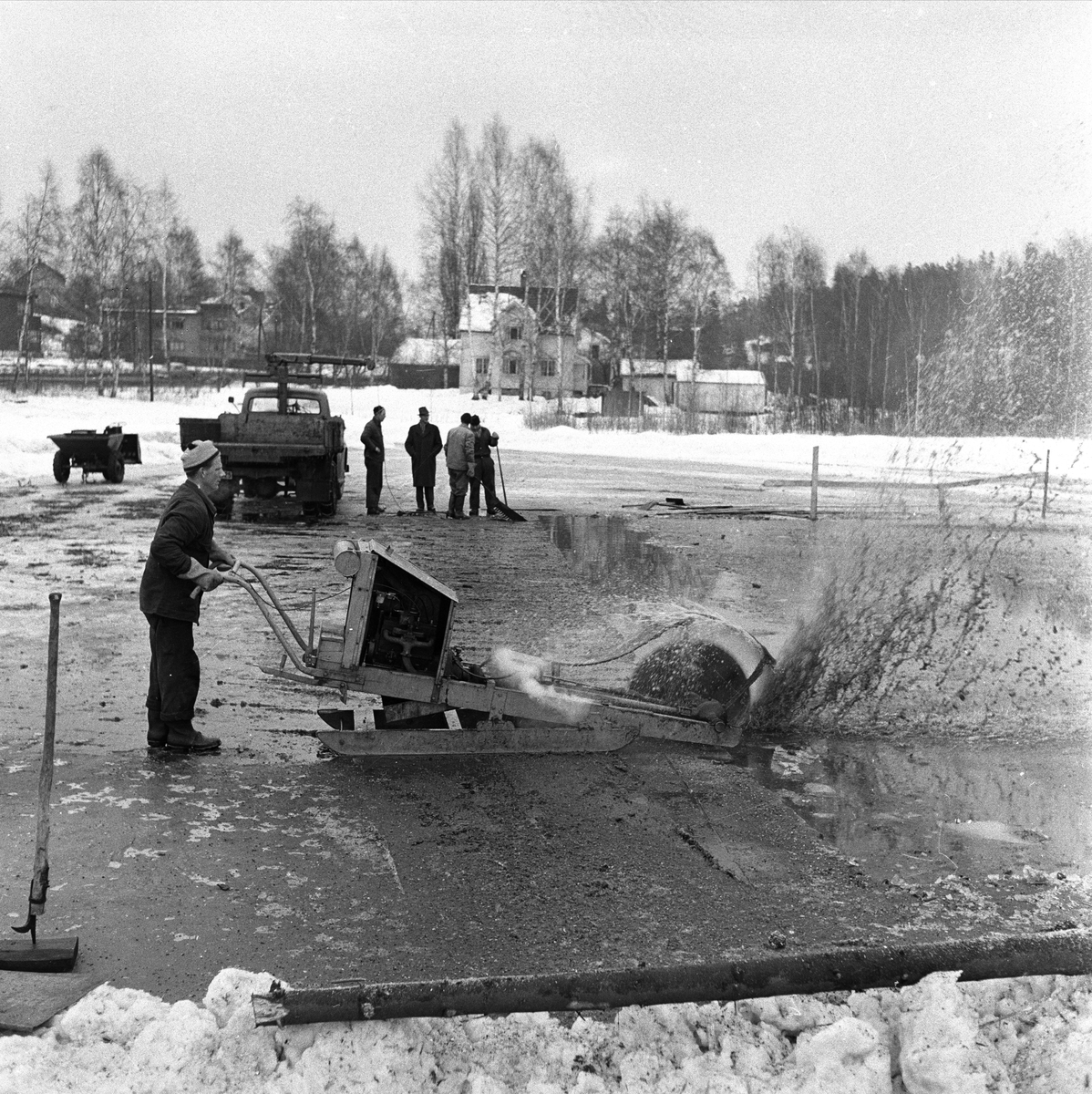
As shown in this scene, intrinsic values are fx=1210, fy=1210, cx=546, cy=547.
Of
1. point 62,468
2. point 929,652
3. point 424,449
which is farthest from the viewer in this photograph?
point 62,468

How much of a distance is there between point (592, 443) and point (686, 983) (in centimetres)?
4227

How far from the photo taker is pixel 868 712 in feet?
25.2

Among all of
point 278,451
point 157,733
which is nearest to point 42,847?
point 157,733

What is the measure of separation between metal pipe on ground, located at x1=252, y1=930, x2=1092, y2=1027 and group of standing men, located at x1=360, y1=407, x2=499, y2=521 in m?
16.0

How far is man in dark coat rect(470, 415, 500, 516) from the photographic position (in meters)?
19.6

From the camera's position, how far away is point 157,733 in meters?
6.71

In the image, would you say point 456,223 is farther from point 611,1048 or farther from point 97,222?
point 611,1048

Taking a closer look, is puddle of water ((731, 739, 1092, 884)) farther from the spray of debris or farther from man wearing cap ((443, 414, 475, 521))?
man wearing cap ((443, 414, 475, 521))

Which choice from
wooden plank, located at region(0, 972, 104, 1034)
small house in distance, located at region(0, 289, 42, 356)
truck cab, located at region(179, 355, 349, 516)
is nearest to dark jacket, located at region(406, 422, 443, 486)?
truck cab, located at region(179, 355, 349, 516)

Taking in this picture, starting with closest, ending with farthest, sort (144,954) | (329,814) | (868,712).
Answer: (144,954), (329,814), (868,712)

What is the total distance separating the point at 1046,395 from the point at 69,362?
244ft

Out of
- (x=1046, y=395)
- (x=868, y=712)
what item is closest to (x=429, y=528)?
(x=1046, y=395)

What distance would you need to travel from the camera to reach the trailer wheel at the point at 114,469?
23.9m

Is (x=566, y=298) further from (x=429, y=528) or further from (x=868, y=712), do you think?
(x=868, y=712)
